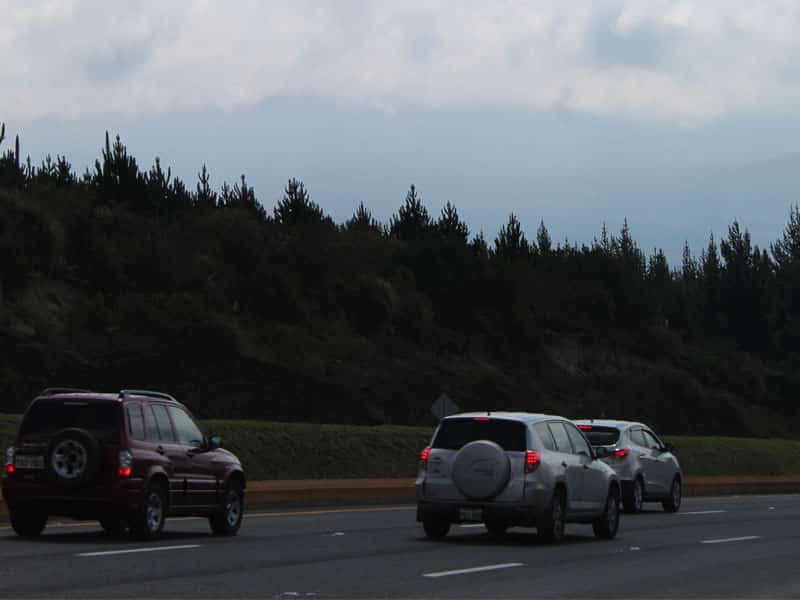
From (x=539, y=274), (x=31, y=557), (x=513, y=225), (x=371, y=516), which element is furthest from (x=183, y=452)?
(x=513, y=225)

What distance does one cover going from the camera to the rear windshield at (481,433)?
62.7 ft

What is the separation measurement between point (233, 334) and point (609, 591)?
131ft

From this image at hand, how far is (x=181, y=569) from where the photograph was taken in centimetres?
1473

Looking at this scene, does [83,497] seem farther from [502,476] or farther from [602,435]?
[602,435]

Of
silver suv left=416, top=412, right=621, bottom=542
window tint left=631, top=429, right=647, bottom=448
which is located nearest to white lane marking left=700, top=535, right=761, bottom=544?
silver suv left=416, top=412, right=621, bottom=542

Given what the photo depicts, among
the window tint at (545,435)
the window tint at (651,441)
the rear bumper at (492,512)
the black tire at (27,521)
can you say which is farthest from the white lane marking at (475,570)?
the window tint at (651,441)

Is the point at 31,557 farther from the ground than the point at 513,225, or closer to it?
closer to it

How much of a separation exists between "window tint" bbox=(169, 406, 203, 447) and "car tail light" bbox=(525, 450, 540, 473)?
443cm

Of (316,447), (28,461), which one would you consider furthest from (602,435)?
(28,461)

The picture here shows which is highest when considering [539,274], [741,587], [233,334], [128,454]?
[539,274]

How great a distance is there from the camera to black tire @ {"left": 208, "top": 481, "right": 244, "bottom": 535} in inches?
787

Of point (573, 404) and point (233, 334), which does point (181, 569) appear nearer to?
point (233, 334)

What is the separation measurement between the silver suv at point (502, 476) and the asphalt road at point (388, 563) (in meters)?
0.40

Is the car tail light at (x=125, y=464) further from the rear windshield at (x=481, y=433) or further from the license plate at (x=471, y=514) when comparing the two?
the license plate at (x=471, y=514)
